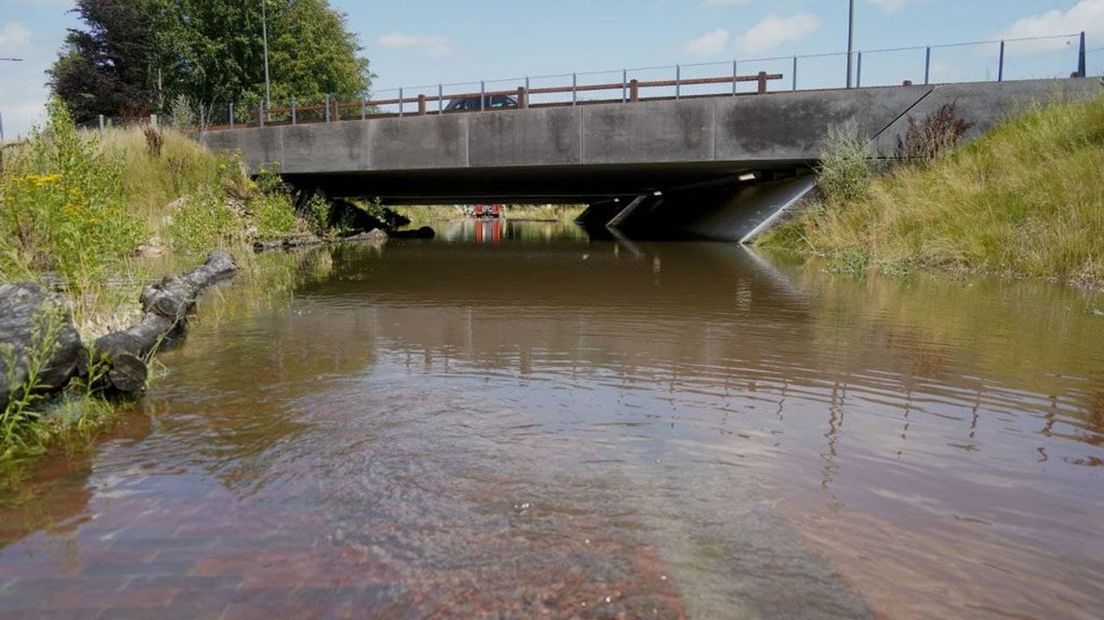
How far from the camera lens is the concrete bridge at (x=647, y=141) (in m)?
20.3

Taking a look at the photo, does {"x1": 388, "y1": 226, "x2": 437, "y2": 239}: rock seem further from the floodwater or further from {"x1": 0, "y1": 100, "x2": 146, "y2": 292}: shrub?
the floodwater

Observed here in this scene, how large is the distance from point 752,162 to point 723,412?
18.2 metres

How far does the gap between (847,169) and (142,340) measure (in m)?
17.3

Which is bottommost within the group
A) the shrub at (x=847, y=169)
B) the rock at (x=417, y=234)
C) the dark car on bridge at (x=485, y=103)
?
the rock at (x=417, y=234)

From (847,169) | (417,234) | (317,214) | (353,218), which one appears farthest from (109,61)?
(847,169)

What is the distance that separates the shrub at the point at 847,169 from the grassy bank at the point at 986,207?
3 cm

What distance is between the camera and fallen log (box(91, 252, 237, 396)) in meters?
5.00

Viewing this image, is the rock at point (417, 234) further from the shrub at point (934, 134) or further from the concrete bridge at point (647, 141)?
the shrub at point (934, 134)

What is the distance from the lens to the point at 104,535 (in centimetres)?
314

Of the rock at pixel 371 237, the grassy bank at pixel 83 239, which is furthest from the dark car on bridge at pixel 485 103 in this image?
the grassy bank at pixel 83 239

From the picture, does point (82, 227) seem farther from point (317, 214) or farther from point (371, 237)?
point (371, 237)

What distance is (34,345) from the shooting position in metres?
4.40

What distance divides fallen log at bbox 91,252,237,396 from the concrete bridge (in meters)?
14.0

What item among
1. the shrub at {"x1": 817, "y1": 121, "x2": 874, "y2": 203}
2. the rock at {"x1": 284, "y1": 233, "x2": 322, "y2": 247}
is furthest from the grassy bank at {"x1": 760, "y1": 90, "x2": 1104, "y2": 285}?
the rock at {"x1": 284, "y1": 233, "x2": 322, "y2": 247}
